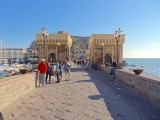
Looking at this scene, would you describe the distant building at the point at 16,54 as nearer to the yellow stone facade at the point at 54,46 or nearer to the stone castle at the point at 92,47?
the yellow stone facade at the point at 54,46

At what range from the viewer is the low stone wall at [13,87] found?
532 cm

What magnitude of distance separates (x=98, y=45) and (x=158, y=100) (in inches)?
859

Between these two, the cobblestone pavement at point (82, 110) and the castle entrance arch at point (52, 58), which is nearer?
the cobblestone pavement at point (82, 110)

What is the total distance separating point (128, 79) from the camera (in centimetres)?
883

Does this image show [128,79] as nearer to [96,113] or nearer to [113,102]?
[113,102]

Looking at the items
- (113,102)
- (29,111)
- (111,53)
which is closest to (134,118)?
(113,102)

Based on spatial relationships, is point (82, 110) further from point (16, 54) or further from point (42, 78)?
point (16, 54)

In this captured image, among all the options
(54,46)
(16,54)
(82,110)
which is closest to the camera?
(82,110)

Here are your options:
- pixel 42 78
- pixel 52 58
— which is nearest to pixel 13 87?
pixel 42 78

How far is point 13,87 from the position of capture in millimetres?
6133

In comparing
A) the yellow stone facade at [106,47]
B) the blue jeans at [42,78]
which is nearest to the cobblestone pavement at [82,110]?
the blue jeans at [42,78]

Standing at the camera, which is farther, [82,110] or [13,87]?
[13,87]

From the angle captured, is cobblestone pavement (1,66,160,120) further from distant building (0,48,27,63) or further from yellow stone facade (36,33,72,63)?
distant building (0,48,27,63)

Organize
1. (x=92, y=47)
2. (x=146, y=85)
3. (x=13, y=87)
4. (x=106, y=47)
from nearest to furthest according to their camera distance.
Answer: (x=13, y=87) < (x=146, y=85) < (x=106, y=47) < (x=92, y=47)
